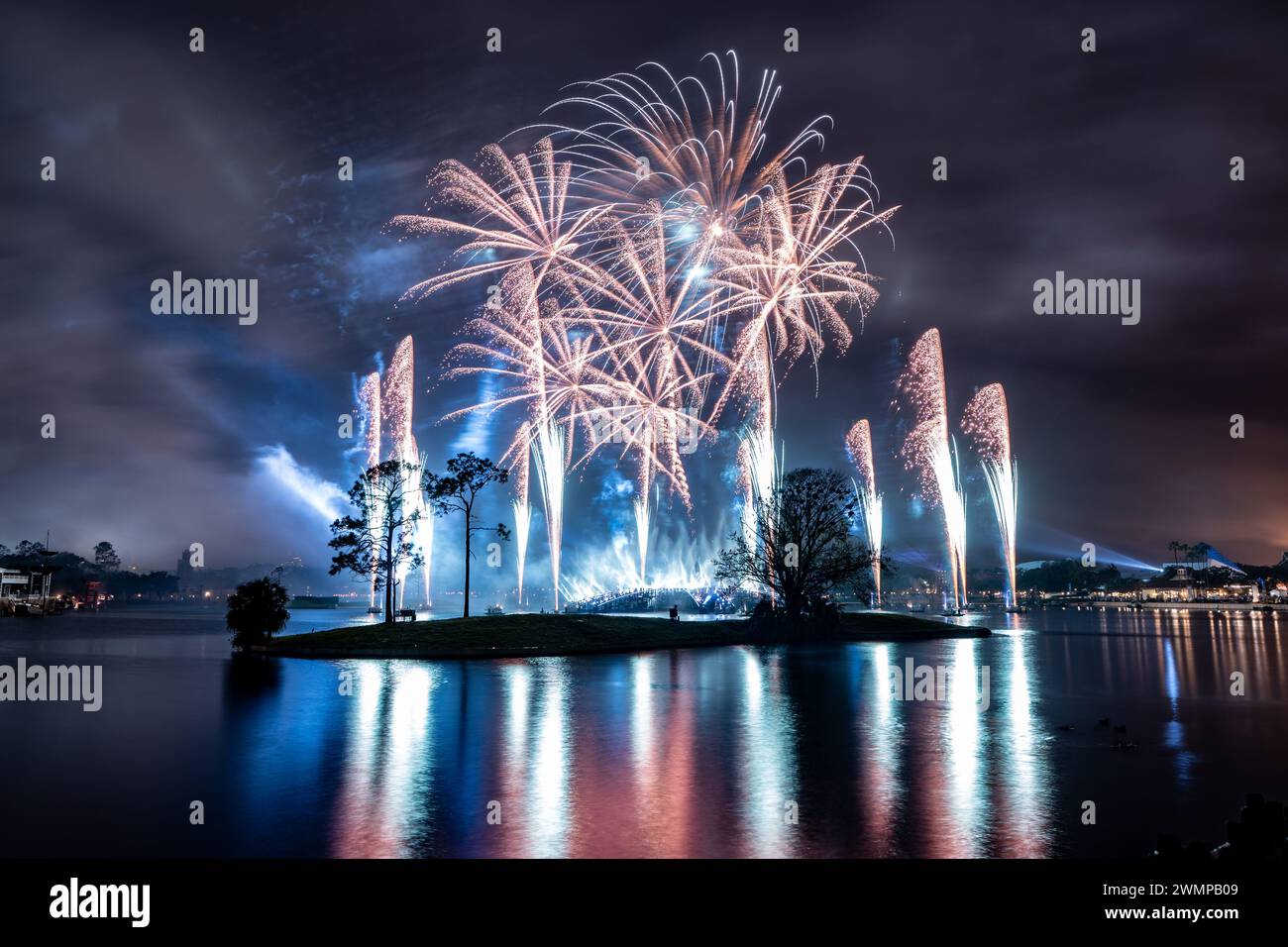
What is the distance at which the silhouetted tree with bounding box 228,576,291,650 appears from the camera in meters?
44.7

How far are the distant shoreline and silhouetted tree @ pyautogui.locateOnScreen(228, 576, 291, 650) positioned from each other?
105 centimetres

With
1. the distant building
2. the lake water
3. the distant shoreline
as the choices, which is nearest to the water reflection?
the lake water

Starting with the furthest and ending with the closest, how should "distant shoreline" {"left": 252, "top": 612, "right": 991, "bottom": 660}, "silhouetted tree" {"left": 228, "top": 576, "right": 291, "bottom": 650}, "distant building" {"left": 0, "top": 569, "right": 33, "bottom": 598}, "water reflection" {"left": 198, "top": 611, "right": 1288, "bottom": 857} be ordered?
1. "distant building" {"left": 0, "top": 569, "right": 33, "bottom": 598}
2. "silhouetted tree" {"left": 228, "top": 576, "right": 291, "bottom": 650}
3. "distant shoreline" {"left": 252, "top": 612, "right": 991, "bottom": 660}
4. "water reflection" {"left": 198, "top": 611, "right": 1288, "bottom": 857}

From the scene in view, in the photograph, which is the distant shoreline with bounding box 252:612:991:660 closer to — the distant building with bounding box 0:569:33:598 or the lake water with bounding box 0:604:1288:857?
the lake water with bounding box 0:604:1288:857

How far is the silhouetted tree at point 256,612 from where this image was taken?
44688mm

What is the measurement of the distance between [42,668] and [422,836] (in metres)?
33.6

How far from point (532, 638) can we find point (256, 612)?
50.4 feet

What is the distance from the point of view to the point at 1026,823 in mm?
11367

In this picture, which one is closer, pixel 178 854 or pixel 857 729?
pixel 178 854

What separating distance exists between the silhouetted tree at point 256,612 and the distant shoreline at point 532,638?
105cm

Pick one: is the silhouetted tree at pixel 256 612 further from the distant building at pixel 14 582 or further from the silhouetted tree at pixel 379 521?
the distant building at pixel 14 582

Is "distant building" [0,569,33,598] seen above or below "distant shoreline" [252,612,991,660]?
above
